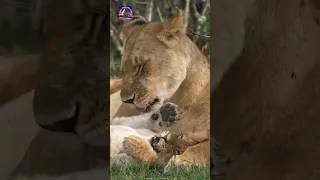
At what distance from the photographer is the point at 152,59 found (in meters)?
2.15

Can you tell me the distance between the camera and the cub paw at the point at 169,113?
2.16m

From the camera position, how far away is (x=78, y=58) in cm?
198

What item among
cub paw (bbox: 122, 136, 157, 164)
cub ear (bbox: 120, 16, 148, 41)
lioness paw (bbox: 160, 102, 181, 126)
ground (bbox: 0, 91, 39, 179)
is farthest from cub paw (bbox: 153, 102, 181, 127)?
ground (bbox: 0, 91, 39, 179)

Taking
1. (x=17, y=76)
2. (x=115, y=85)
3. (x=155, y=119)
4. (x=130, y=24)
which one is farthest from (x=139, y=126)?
(x=17, y=76)

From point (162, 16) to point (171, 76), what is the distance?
0.26 metres

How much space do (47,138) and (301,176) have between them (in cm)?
99

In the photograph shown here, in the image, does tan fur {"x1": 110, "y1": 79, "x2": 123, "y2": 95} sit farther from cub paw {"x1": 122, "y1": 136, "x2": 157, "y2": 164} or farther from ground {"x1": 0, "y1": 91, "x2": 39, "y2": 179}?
ground {"x1": 0, "y1": 91, "x2": 39, "y2": 179}

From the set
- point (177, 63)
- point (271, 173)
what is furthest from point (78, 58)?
point (271, 173)

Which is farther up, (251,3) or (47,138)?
(251,3)

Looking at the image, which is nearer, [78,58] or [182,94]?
[78,58]

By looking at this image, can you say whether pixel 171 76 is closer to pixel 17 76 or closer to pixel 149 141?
pixel 149 141

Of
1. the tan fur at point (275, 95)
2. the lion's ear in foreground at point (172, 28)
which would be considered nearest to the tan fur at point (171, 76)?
the lion's ear in foreground at point (172, 28)

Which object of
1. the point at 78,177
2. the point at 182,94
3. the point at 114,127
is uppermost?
the point at 182,94

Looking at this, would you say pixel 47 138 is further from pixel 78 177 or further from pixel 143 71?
pixel 143 71
